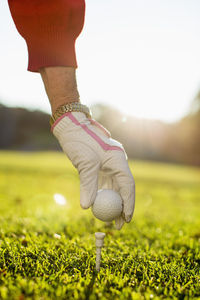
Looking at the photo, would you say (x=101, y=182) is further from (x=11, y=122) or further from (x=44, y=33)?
(x=11, y=122)

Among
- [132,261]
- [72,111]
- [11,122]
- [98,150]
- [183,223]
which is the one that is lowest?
[11,122]

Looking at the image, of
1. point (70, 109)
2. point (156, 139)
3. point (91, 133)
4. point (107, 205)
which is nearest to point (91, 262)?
point (107, 205)

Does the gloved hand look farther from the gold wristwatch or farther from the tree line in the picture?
the tree line

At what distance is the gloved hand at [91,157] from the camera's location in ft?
6.50

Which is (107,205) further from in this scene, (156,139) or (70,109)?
(156,139)

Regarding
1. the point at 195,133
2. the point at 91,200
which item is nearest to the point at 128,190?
the point at 91,200

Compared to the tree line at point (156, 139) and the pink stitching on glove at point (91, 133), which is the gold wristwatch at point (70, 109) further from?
the tree line at point (156, 139)

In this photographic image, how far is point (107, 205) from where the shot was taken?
1.95 m

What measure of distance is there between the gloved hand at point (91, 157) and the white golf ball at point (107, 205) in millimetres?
43

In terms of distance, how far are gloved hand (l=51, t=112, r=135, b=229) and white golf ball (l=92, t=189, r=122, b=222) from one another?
4cm

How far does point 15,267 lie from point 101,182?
92 cm

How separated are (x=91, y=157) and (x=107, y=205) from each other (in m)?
0.35

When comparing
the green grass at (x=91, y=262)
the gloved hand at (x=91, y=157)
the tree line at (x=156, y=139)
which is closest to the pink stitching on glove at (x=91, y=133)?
the gloved hand at (x=91, y=157)

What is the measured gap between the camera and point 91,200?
1970 millimetres
